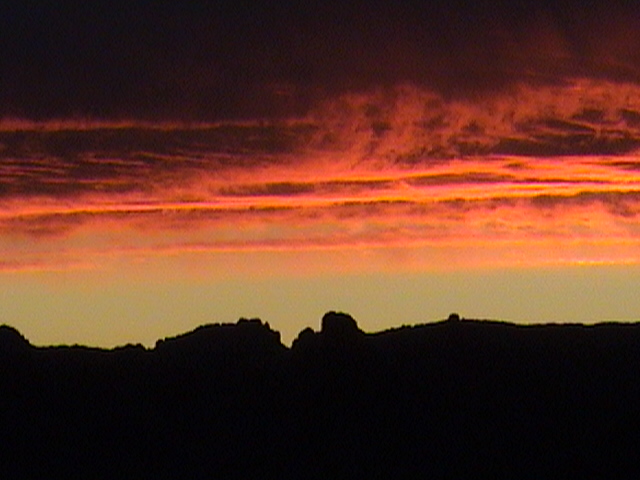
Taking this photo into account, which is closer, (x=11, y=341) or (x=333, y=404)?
(x=333, y=404)

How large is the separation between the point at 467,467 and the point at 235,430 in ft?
53.9

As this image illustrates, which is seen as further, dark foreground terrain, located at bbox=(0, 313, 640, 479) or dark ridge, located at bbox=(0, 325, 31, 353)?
dark ridge, located at bbox=(0, 325, 31, 353)

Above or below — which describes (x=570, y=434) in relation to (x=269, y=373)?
below

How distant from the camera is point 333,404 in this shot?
92.0 meters

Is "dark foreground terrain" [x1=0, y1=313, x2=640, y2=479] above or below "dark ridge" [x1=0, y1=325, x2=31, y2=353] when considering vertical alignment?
below

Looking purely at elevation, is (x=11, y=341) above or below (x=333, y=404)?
above

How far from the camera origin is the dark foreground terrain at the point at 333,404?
8381 cm

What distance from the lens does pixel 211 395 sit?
94250mm

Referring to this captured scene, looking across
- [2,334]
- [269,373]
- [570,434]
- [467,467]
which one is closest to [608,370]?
[570,434]

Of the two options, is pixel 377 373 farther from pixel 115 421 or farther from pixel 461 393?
pixel 115 421

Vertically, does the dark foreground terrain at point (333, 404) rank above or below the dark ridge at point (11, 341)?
below

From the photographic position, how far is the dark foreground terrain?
275ft

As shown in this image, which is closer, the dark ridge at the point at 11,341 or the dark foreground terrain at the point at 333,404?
the dark foreground terrain at the point at 333,404

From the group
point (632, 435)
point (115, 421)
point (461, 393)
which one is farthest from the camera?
point (115, 421)
